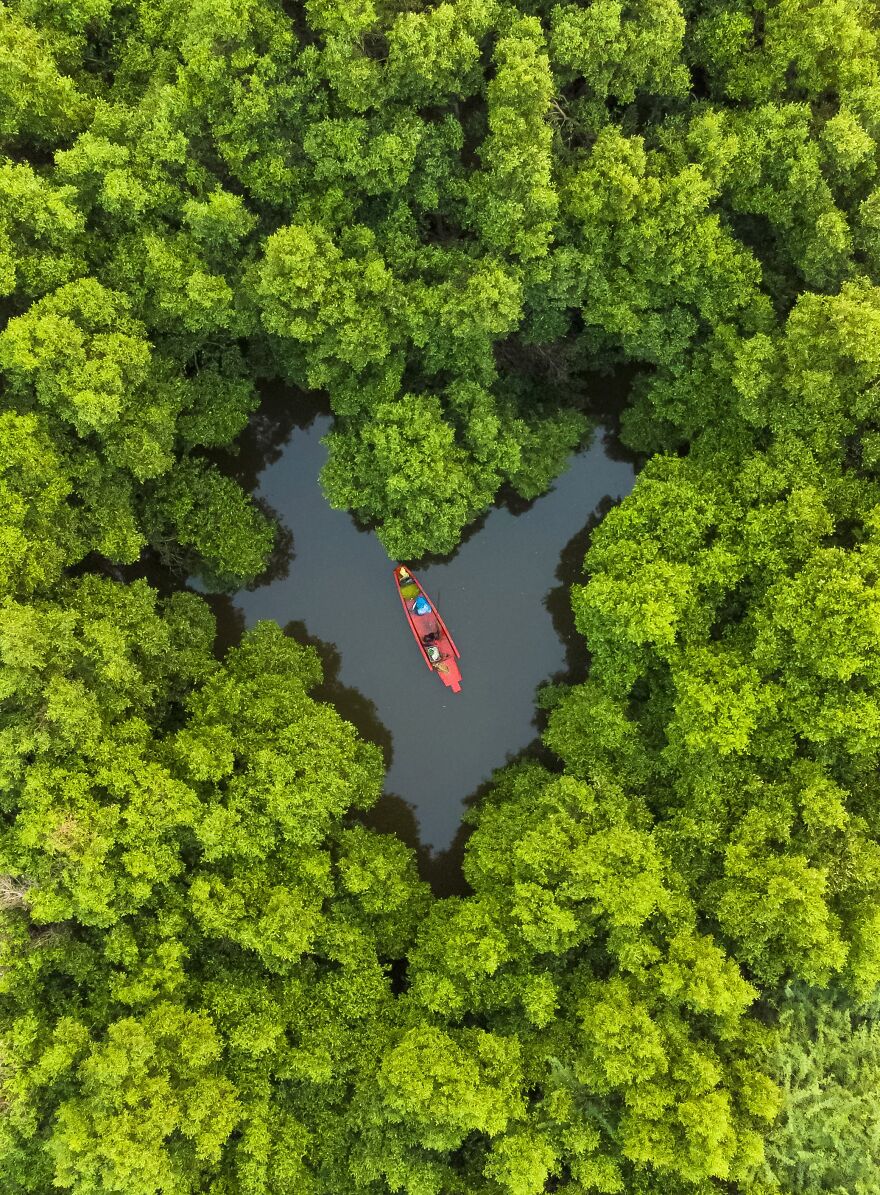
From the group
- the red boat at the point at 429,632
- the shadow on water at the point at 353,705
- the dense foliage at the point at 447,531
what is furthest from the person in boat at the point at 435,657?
the dense foliage at the point at 447,531

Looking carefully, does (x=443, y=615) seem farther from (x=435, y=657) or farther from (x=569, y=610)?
(x=569, y=610)

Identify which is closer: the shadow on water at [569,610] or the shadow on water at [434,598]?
the shadow on water at [434,598]

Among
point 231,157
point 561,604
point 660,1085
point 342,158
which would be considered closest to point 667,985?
point 660,1085

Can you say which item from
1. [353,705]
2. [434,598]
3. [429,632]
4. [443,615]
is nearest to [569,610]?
[443,615]

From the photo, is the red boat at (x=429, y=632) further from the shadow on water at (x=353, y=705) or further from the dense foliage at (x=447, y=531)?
the dense foliage at (x=447, y=531)

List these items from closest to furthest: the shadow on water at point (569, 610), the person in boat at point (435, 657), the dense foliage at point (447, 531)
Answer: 1. the dense foliage at point (447, 531)
2. the person in boat at point (435, 657)
3. the shadow on water at point (569, 610)
